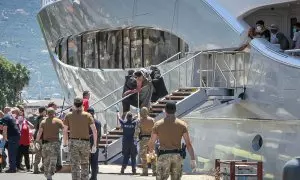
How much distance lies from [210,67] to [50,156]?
290 inches

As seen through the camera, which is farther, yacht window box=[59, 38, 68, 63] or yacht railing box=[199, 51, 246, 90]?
yacht window box=[59, 38, 68, 63]

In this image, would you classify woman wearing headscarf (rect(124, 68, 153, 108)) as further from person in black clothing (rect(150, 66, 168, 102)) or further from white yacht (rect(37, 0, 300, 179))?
white yacht (rect(37, 0, 300, 179))

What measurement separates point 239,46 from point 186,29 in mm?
2636

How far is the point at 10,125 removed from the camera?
2222 centimetres

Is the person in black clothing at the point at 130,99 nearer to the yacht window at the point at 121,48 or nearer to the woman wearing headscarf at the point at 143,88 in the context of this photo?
the woman wearing headscarf at the point at 143,88

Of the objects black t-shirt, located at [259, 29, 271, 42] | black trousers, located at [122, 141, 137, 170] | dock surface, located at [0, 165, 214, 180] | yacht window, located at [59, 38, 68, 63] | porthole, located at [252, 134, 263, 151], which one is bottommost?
dock surface, located at [0, 165, 214, 180]

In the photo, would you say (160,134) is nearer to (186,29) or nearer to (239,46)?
(239,46)

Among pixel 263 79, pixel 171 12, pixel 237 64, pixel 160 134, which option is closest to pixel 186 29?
pixel 171 12

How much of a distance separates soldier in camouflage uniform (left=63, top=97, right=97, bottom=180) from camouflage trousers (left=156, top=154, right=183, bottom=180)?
271 centimetres

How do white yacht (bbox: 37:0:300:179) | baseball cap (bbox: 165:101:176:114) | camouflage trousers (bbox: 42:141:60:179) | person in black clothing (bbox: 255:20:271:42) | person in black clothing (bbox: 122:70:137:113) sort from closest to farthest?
baseball cap (bbox: 165:101:176:114)
camouflage trousers (bbox: 42:141:60:179)
white yacht (bbox: 37:0:300:179)
person in black clothing (bbox: 255:20:271:42)
person in black clothing (bbox: 122:70:137:113)

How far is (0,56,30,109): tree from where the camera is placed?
113 meters

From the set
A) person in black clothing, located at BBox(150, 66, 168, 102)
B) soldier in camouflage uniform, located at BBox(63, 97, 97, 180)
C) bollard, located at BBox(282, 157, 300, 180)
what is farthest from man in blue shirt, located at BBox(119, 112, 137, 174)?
bollard, located at BBox(282, 157, 300, 180)

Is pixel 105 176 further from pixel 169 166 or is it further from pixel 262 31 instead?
pixel 169 166

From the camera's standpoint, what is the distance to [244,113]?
22.5 metres
